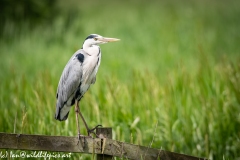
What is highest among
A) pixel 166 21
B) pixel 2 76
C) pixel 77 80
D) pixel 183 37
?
pixel 166 21

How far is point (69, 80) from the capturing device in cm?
260

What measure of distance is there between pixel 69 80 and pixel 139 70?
2.61m

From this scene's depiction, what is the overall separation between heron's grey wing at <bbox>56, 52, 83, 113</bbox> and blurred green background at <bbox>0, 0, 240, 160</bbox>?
1.17ft

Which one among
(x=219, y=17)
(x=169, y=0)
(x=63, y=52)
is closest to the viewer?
(x=63, y=52)

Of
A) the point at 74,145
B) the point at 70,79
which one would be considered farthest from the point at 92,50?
the point at 74,145

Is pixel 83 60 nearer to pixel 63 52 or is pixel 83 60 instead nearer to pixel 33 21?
pixel 63 52

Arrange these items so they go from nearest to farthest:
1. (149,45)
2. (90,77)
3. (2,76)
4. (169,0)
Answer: (90,77), (2,76), (149,45), (169,0)

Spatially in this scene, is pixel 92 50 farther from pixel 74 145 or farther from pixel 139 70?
pixel 139 70

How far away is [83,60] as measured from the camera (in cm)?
258

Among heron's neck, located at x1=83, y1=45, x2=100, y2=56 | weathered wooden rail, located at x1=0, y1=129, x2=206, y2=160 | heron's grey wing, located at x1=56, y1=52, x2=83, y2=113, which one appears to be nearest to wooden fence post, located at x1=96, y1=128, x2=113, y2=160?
weathered wooden rail, located at x1=0, y1=129, x2=206, y2=160

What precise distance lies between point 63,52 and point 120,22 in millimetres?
3093

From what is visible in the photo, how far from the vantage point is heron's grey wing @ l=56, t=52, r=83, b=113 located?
2.57m

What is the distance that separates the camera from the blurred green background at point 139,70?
12.6ft

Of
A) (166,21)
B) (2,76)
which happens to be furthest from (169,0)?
(2,76)
